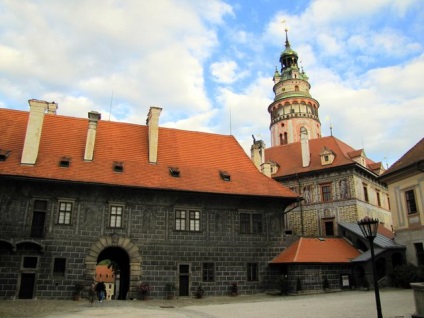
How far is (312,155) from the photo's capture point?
32.3 m

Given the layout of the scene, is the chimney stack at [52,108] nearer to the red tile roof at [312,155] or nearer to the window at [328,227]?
the red tile roof at [312,155]

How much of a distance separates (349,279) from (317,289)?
2245 millimetres

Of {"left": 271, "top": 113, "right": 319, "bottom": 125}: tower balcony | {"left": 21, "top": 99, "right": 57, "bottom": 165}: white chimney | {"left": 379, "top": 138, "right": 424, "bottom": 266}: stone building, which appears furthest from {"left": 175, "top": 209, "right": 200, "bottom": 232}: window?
{"left": 271, "top": 113, "right": 319, "bottom": 125}: tower balcony

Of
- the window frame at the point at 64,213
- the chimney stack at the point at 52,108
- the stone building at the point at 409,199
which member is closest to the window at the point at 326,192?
the stone building at the point at 409,199

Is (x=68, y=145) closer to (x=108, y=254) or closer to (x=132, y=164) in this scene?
(x=132, y=164)

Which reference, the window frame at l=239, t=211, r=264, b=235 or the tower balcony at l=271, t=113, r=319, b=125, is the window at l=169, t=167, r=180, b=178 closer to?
the window frame at l=239, t=211, r=264, b=235

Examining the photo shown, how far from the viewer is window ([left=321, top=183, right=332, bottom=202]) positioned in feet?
97.9

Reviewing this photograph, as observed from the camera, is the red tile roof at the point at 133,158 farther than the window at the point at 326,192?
No

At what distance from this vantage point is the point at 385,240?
23172 mm

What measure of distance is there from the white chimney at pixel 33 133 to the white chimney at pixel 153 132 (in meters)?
5.88

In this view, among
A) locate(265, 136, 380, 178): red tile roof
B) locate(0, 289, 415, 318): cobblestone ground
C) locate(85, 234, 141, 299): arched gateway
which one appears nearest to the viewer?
locate(0, 289, 415, 318): cobblestone ground

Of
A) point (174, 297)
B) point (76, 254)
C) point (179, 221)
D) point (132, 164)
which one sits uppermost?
point (132, 164)

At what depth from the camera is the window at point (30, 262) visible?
1842cm

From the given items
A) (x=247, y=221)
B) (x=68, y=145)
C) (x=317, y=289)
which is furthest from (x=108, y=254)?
(x=317, y=289)
